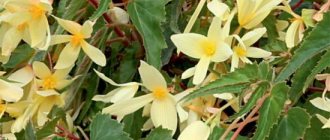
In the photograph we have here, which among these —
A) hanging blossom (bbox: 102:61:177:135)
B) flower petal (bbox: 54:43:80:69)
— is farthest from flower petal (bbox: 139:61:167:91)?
flower petal (bbox: 54:43:80:69)

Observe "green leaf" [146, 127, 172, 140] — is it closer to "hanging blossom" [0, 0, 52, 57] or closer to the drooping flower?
the drooping flower

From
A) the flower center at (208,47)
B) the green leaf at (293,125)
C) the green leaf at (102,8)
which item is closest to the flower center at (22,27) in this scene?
the green leaf at (102,8)

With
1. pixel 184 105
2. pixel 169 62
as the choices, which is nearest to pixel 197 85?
pixel 184 105

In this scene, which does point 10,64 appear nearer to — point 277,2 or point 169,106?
point 169,106

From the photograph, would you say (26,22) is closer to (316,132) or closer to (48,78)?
(48,78)

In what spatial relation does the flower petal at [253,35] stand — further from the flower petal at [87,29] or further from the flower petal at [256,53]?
the flower petal at [87,29]

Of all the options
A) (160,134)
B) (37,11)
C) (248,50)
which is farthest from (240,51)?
(37,11)

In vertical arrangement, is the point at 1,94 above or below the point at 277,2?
below
